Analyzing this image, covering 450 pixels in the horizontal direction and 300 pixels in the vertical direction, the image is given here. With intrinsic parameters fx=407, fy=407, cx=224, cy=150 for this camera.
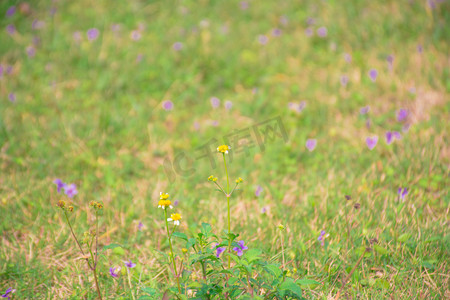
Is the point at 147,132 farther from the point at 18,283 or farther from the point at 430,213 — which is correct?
the point at 430,213

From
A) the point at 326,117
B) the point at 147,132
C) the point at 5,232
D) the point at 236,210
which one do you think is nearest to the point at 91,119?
the point at 147,132

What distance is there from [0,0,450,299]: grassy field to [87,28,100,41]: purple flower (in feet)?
0.22

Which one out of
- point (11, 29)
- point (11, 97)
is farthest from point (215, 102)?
point (11, 29)

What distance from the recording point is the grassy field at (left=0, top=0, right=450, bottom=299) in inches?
91.4

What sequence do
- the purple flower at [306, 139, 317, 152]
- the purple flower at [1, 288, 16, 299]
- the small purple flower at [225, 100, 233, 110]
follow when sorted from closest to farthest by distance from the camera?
the purple flower at [1, 288, 16, 299], the purple flower at [306, 139, 317, 152], the small purple flower at [225, 100, 233, 110]

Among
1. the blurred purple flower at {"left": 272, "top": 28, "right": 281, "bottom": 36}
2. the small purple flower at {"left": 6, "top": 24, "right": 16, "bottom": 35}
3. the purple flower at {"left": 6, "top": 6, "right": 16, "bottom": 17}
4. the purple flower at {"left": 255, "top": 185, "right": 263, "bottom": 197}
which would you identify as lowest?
the purple flower at {"left": 255, "top": 185, "right": 263, "bottom": 197}

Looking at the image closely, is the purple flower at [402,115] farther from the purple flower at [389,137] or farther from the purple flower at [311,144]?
the purple flower at [311,144]

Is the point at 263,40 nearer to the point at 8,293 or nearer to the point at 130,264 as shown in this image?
the point at 130,264

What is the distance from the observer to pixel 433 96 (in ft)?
12.3

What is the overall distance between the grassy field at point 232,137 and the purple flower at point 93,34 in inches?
2.7

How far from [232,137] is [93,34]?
235cm

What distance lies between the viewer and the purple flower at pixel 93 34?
4.81 meters

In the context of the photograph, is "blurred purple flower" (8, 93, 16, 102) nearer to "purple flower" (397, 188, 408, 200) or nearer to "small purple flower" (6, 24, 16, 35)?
"small purple flower" (6, 24, 16, 35)

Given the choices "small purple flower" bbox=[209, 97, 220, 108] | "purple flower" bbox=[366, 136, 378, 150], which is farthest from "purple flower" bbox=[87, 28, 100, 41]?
"purple flower" bbox=[366, 136, 378, 150]
